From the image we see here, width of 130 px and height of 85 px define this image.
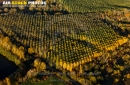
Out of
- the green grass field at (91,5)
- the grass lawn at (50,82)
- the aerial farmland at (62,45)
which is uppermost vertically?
the green grass field at (91,5)

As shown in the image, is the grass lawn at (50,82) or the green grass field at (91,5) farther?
the green grass field at (91,5)

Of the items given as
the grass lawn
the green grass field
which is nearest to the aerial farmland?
the grass lawn

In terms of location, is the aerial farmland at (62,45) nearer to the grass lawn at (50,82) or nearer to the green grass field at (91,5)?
the grass lawn at (50,82)

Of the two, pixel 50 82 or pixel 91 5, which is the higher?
pixel 91 5

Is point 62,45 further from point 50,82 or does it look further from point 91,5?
point 91,5

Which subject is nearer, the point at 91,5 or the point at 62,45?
the point at 62,45

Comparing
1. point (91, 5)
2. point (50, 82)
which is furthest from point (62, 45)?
point (91, 5)

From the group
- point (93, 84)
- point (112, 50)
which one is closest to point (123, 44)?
point (112, 50)

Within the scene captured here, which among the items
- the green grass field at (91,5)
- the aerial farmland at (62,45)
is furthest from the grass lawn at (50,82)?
the green grass field at (91,5)

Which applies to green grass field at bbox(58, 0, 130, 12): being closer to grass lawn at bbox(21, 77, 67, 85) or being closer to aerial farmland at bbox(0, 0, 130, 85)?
aerial farmland at bbox(0, 0, 130, 85)
